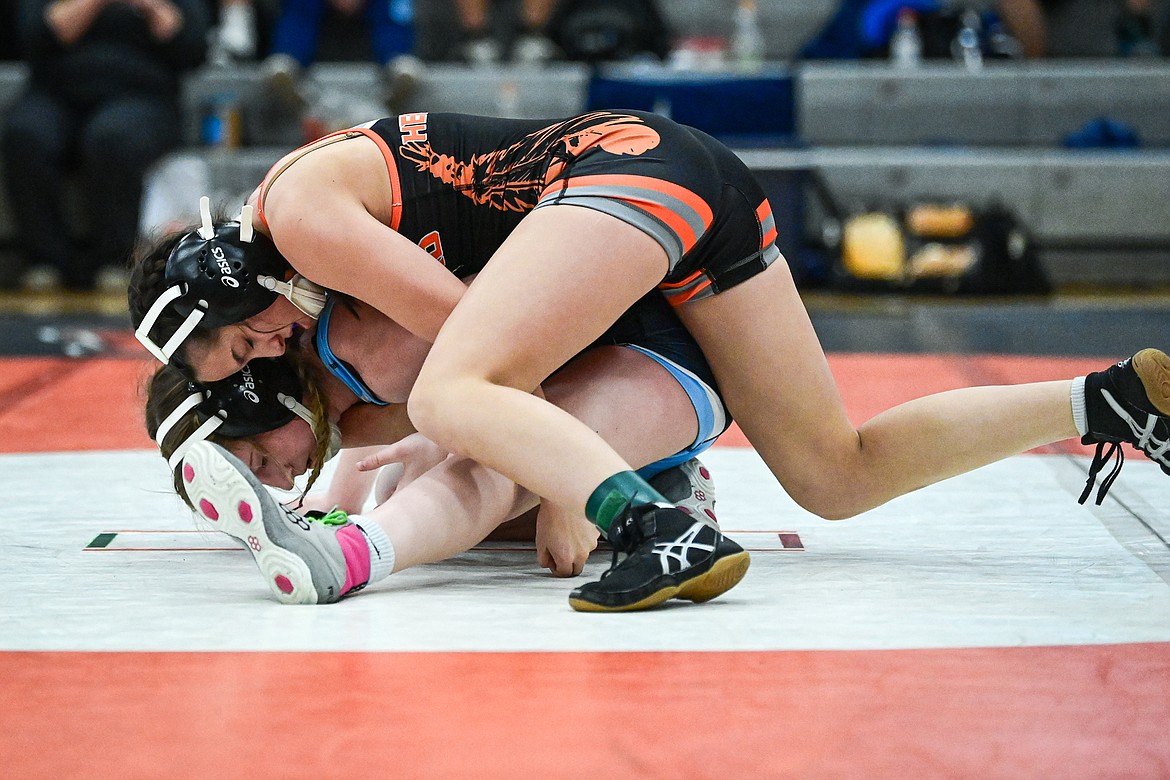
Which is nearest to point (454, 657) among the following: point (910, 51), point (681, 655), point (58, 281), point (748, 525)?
point (681, 655)

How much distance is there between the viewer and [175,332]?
2.31 meters

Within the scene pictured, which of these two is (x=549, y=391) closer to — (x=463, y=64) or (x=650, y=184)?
(x=650, y=184)

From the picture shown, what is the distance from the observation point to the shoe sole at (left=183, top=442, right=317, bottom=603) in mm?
2010

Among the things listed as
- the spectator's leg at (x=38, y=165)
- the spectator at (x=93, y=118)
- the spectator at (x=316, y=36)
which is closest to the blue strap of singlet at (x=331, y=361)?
the spectator at (x=93, y=118)

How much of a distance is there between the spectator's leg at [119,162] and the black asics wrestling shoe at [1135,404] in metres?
5.48

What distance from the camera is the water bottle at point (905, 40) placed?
7.81 metres

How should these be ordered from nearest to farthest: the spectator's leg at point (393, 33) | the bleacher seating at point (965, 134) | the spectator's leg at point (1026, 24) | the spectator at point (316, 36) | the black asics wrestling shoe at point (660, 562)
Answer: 1. the black asics wrestling shoe at point (660, 562)
2. the bleacher seating at point (965, 134)
3. the spectator at point (316, 36)
4. the spectator's leg at point (393, 33)
5. the spectator's leg at point (1026, 24)

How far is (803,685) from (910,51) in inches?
263

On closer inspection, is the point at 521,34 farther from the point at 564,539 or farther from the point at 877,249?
the point at 564,539

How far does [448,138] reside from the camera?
7.86 feet

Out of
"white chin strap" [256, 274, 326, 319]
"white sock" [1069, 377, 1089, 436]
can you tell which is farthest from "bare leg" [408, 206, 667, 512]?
"white sock" [1069, 377, 1089, 436]

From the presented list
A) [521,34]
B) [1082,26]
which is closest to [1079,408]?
[521,34]

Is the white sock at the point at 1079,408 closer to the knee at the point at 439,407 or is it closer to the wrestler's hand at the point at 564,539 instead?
the wrestler's hand at the point at 564,539

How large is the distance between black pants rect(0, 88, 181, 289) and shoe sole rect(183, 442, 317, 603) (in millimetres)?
5250
